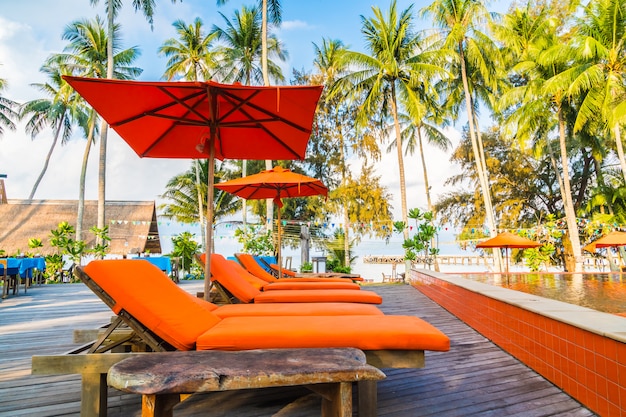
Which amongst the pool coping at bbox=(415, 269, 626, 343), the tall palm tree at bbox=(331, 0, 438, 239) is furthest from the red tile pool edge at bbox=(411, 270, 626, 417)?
the tall palm tree at bbox=(331, 0, 438, 239)

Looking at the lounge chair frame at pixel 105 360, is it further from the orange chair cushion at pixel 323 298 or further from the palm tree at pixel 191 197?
the palm tree at pixel 191 197

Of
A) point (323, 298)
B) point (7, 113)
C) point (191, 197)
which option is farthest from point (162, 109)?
point (7, 113)

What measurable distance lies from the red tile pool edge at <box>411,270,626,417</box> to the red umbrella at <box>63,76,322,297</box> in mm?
2154

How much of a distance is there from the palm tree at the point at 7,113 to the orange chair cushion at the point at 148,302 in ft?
78.8

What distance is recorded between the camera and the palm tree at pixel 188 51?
18.0 meters

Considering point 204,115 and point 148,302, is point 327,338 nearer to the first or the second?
point 148,302

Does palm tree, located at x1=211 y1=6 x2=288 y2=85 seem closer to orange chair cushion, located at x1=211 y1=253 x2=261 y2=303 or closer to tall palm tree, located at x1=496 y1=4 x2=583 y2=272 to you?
tall palm tree, located at x1=496 y1=4 x2=583 y2=272

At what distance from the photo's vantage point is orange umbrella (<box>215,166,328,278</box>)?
5.40m

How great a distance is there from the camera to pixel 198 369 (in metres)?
1.26

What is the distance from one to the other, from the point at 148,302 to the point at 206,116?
180 cm

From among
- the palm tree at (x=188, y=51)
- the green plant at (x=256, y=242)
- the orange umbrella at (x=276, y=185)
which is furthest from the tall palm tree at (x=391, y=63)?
the orange umbrella at (x=276, y=185)

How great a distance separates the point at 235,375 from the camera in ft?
4.00

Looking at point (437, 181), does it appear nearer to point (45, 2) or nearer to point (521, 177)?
point (521, 177)

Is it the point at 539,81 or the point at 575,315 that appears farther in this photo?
the point at 539,81
